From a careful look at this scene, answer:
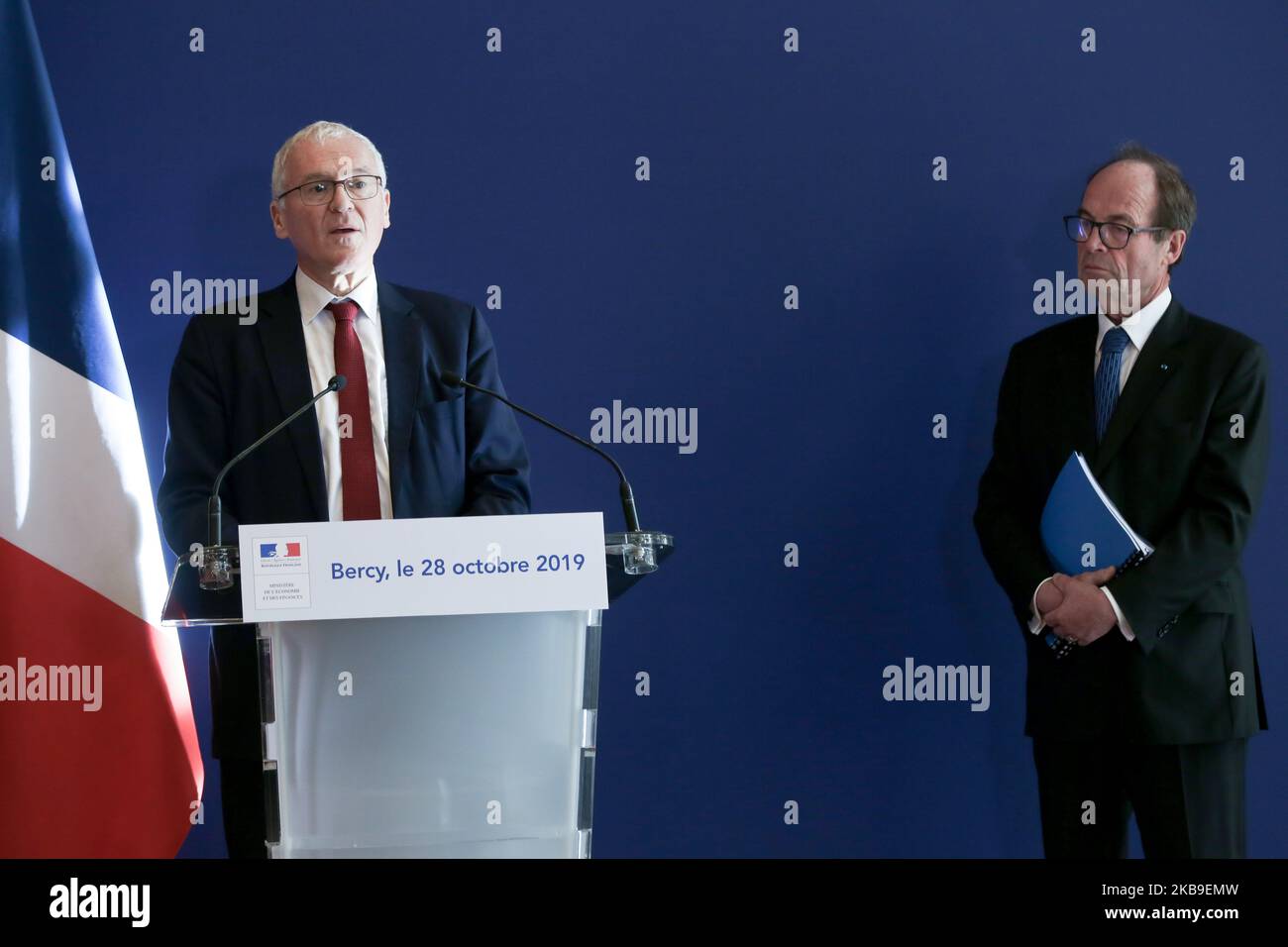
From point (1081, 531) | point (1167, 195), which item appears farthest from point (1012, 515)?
point (1167, 195)

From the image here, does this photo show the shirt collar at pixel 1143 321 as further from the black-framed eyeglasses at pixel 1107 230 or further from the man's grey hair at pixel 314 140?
the man's grey hair at pixel 314 140

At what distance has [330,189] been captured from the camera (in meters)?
2.87

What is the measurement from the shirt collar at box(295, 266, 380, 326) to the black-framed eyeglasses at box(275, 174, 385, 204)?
0.52ft

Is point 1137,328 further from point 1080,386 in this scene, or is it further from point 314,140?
point 314,140

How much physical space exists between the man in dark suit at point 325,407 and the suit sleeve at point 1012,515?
40.0 inches

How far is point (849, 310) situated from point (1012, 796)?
4.16 feet

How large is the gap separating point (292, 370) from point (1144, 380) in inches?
69.1

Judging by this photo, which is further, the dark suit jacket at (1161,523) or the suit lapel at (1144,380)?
the suit lapel at (1144,380)

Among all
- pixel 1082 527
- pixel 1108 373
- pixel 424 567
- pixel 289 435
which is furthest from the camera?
pixel 1108 373

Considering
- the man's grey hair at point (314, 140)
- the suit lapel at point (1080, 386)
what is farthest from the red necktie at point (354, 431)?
the suit lapel at point (1080, 386)

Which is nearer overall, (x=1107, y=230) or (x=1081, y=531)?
(x=1081, y=531)

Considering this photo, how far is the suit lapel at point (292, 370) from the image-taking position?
2.71 metres
